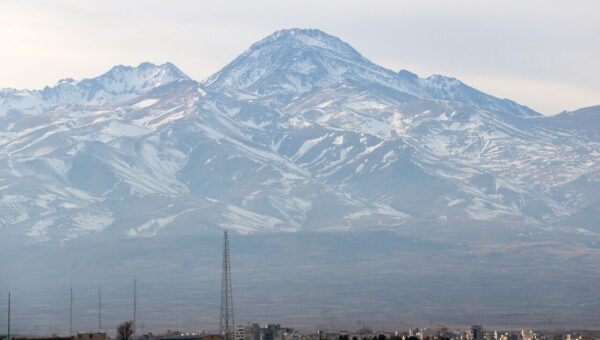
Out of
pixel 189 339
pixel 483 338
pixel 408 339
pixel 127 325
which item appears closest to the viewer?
pixel 408 339

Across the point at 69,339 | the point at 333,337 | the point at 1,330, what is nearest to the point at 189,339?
the point at 69,339

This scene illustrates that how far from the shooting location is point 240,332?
163500mm

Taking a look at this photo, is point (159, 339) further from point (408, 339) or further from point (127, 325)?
point (408, 339)

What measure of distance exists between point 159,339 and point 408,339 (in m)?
43.5

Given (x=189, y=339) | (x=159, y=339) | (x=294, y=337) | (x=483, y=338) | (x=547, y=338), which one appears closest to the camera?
(x=189, y=339)

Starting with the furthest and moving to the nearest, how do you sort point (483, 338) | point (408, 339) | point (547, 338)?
1. point (547, 338)
2. point (483, 338)
3. point (408, 339)

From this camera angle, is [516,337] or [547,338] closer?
[516,337]

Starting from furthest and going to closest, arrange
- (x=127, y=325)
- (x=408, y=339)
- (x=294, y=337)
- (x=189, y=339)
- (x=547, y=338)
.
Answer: (x=547, y=338), (x=294, y=337), (x=189, y=339), (x=127, y=325), (x=408, y=339)

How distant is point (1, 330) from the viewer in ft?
653

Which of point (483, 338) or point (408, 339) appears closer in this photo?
point (408, 339)

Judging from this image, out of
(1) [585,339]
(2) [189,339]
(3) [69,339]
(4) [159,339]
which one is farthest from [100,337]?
(1) [585,339]

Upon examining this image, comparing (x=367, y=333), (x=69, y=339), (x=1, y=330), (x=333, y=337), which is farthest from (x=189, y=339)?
(x=1, y=330)

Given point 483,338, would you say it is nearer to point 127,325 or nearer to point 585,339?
point 585,339

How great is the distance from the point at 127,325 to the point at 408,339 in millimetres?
25992
